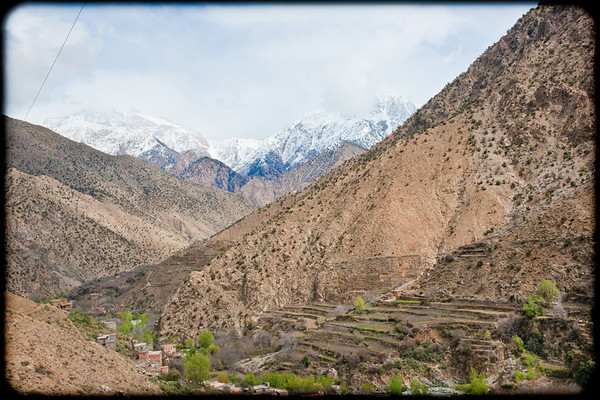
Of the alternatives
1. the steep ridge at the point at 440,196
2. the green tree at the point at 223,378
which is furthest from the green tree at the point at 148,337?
the green tree at the point at 223,378

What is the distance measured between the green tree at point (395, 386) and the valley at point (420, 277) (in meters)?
0.13

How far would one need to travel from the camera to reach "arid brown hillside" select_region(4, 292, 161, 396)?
1041 centimetres

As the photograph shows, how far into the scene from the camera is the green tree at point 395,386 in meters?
16.9

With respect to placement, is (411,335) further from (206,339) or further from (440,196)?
(440,196)

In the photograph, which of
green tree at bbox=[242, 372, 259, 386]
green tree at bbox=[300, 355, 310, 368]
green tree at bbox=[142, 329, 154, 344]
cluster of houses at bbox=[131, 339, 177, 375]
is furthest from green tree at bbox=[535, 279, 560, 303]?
green tree at bbox=[142, 329, 154, 344]

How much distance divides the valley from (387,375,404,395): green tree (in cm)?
13

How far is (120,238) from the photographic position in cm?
7512

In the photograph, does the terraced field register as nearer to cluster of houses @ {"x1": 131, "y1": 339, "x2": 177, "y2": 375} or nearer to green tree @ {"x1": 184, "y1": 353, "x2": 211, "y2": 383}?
green tree @ {"x1": 184, "y1": 353, "x2": 211, "y2": 383}

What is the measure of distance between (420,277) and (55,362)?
788 inches

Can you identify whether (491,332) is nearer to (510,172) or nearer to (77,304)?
(510,172)

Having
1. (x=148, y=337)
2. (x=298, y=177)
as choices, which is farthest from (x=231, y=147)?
(x=148, y=337)

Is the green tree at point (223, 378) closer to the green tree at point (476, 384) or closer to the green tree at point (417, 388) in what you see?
the green tree at point (417, 388)

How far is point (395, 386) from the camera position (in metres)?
17.2

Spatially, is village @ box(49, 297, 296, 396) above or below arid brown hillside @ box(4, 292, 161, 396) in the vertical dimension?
below
